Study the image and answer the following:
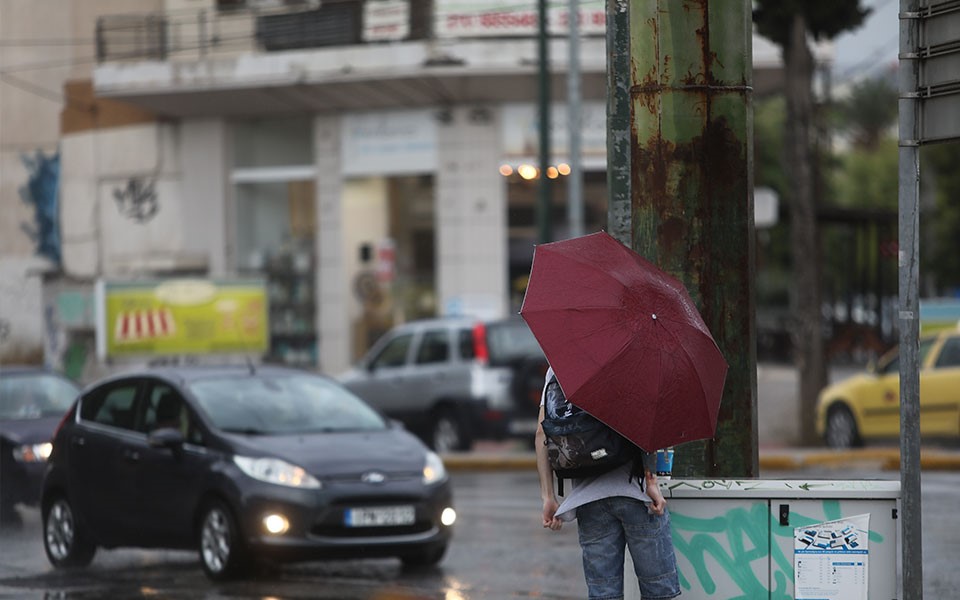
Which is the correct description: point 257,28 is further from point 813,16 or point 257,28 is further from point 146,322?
point 813,16

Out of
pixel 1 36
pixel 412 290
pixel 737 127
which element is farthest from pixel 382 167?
pixel 737 127

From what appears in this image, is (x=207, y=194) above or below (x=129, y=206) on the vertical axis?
above

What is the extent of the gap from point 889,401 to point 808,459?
84.6 inches

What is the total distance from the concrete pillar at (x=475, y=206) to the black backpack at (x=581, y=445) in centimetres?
2413

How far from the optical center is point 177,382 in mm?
11469

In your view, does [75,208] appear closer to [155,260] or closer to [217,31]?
[155,260]

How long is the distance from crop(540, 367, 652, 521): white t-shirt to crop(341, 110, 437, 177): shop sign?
979 inches

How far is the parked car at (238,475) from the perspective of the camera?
10.4 meters

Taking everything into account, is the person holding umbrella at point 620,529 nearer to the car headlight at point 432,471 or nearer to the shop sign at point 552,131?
the car headlight at point 432,471

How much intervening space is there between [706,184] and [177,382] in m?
5.59

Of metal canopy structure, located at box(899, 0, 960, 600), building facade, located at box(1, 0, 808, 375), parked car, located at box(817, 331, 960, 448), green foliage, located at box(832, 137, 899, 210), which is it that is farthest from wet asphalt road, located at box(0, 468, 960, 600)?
green foliage, located at box(832, 137, 899, 210)

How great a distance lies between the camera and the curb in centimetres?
1764

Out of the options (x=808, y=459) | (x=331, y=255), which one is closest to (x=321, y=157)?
(x=331, y=255)

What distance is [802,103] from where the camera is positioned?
67.4ft
